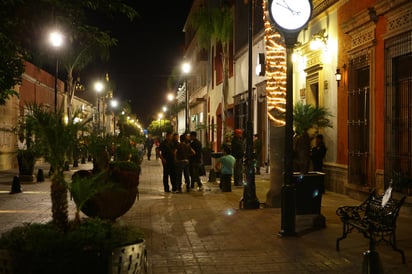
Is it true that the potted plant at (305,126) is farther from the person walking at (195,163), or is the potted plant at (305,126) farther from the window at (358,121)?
the person walking at (195,163)

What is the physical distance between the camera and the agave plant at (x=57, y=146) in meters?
4.90

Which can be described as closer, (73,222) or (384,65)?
(73,222)

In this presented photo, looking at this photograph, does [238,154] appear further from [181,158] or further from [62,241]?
[62,241]

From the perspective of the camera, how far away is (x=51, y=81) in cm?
3881

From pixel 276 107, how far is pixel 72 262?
31.1 feet

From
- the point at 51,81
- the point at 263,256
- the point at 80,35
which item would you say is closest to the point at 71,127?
the point at 80,35

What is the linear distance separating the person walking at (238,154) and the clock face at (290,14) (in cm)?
928

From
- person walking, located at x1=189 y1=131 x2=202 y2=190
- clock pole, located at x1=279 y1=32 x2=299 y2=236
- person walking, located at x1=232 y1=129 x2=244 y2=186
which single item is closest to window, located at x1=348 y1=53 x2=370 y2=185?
person walking, located at x1=232 y1=129 x2=244 y2=186

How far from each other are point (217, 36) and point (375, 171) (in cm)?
1781

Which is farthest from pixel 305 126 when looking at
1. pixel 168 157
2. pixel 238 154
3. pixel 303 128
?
pixel 168 157

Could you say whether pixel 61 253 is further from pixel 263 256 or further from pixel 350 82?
pixel 350 82

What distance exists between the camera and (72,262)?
4188mm

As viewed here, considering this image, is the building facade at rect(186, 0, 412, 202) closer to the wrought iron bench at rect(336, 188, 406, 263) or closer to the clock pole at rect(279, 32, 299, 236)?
the clock pole at rect(279, 32, 299, 236)

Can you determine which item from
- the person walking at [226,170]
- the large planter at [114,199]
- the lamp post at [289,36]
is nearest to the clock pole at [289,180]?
the lamp post at [289,36]
